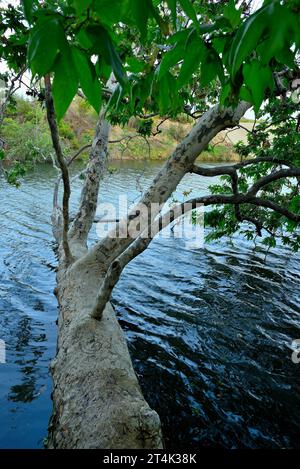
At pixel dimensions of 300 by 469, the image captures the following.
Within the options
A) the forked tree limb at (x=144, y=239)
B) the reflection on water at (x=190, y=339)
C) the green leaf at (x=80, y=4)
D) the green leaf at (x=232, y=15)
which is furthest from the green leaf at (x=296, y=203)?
the green leaf at (x=80, y=4)

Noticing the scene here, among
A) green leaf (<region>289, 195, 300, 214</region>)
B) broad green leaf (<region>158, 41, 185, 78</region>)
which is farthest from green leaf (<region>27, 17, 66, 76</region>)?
green leaf (<region>289, 195, 300, 214</region>)

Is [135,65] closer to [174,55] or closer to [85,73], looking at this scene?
[174,55]

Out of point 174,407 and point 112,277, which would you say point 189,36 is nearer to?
point 112,277

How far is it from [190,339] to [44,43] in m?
7.63

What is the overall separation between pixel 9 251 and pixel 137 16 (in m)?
13.6

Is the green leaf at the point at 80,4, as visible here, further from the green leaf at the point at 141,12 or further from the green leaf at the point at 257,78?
the green leaf at the point at 257,78

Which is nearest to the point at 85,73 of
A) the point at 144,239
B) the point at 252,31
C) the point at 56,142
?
the point at 252,31

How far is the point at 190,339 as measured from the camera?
7.78 m

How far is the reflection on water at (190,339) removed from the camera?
5258mm

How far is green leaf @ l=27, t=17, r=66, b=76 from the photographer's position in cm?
83

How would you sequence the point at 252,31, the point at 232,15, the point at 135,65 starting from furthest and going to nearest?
1. the point at 135,65
2. the point at 232,15
3. the point at 252,31

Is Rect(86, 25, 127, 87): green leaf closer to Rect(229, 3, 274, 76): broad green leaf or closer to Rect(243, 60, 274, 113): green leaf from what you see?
Rect(229, 3, 274, 76): broad green leaf
